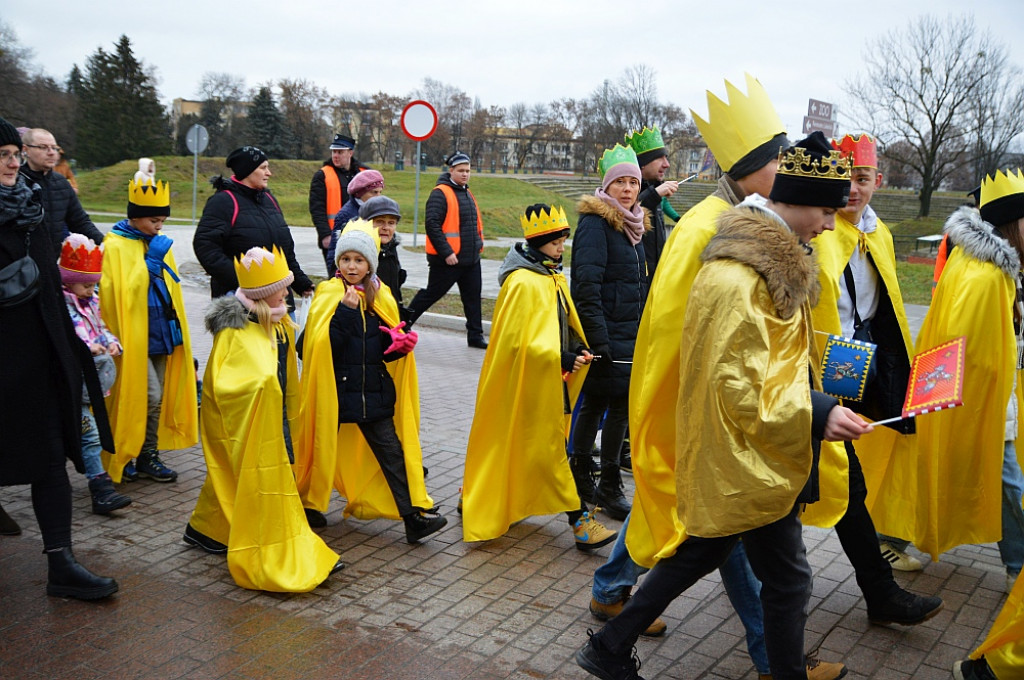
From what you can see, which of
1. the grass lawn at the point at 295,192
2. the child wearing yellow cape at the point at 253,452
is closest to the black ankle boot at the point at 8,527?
the child wearing yellow cape at the point at 253,452

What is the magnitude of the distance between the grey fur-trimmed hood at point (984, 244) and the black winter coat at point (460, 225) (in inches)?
266

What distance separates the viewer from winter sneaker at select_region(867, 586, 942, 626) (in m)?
4.03

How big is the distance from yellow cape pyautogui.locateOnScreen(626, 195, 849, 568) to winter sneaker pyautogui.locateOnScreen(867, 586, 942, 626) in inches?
48.9

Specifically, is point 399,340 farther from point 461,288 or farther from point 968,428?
point 461,288

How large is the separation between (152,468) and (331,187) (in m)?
4.42

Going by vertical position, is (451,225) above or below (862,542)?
above

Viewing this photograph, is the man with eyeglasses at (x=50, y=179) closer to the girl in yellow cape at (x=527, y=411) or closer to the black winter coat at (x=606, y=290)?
the girl in yellow cape at (x=527, y=411)

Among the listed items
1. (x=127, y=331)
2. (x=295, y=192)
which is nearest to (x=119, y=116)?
(x=295, y=192)

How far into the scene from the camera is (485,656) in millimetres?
3809

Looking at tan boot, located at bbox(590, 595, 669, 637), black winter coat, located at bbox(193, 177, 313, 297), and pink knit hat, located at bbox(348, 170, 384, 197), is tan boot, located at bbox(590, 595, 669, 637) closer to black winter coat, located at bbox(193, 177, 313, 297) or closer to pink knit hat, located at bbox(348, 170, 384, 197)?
black winter coat, located at bbox(193, 177, 313, 297)

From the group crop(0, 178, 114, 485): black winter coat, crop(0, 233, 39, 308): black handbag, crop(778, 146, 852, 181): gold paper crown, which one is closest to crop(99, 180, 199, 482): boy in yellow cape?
crop(0, 178, 114, 485): black winter coat

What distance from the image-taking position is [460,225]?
35.7 ft

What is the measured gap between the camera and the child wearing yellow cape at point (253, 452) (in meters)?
4.38

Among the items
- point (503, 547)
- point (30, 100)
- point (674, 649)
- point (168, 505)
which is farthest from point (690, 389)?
point (30, 100)
